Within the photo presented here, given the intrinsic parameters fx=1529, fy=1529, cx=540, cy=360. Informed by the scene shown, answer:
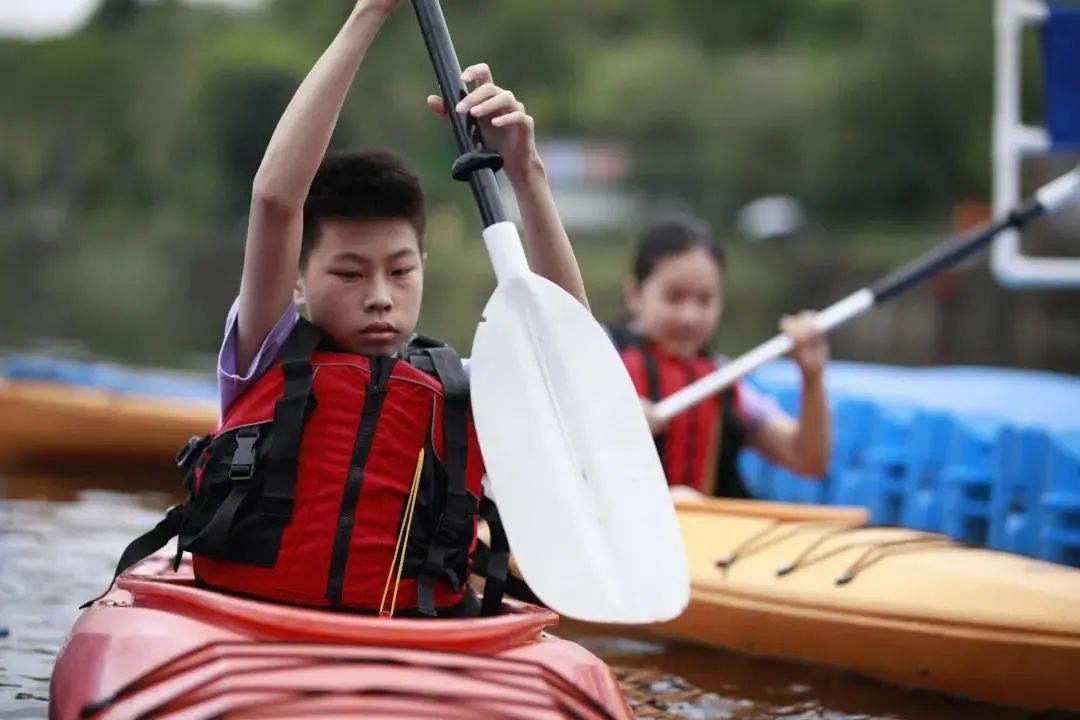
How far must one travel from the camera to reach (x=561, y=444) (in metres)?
2.27

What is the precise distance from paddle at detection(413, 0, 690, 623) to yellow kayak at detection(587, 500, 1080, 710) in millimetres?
1247

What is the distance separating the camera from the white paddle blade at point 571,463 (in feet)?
7.09

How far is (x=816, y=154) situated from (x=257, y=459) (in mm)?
23675

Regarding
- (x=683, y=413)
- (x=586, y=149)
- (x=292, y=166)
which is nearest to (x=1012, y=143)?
(x=683, y=413)

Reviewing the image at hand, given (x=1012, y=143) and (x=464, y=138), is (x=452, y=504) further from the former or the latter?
(x=1012, y=143)

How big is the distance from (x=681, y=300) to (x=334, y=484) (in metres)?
2.21

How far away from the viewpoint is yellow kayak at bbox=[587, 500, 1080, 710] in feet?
10.4

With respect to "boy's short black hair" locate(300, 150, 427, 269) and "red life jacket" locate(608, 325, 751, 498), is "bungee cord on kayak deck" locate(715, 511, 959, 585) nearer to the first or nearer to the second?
"red life jacket" locate(608, 325, 751, 498)

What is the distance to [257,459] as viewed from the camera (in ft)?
7.54

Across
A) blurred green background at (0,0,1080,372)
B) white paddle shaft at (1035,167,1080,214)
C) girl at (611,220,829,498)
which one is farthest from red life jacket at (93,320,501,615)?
blurred green background at (0,0,1080,372)

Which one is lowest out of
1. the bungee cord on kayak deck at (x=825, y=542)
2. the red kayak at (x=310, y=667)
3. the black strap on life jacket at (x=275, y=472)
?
the bungee cord on kayak deck at (x=825, y=542)

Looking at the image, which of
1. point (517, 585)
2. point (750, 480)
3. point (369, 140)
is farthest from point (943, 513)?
point (369, 140)

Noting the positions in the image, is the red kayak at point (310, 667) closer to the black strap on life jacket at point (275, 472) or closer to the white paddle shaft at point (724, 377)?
the black strap on life jacket at point (275, 472)

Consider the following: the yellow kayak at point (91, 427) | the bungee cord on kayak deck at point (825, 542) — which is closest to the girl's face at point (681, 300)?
the bungee cord on kayak deck at point (825, 542)
